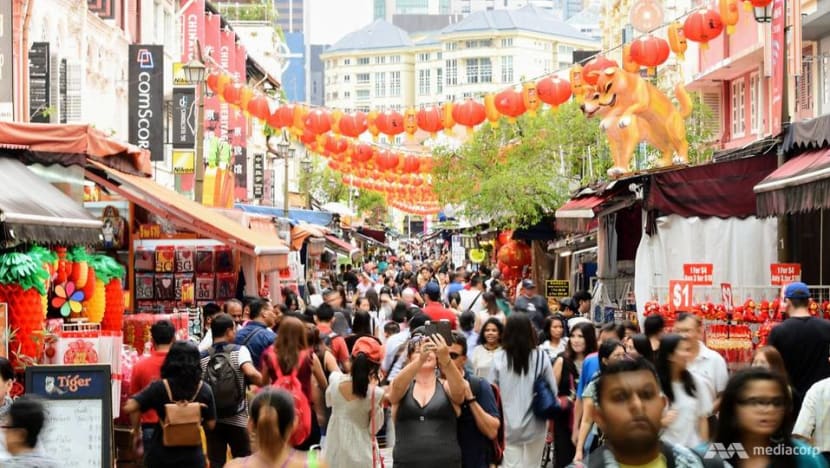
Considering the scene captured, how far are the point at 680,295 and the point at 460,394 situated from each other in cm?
635

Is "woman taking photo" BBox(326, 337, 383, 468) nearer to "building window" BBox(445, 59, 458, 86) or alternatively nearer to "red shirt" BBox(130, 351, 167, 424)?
"red shirt" BBox(130, 351, 167, 424)

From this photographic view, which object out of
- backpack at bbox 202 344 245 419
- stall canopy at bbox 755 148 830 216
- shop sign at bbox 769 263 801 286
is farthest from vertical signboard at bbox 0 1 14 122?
shop sign at bbox 769 263 801 286

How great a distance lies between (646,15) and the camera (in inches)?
1029

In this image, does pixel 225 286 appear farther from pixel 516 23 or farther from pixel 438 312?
pixel 516 23

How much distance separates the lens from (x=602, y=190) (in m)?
19.7

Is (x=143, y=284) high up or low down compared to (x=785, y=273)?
down

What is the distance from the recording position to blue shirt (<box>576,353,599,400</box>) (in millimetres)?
11484

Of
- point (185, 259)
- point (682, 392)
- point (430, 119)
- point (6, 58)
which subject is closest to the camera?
point (682, 392)

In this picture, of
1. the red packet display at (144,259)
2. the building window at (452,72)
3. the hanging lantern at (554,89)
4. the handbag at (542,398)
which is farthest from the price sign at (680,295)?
the building window at (452,72)

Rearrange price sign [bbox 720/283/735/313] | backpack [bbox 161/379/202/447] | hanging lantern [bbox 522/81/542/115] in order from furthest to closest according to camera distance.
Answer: hanging lantern [bbox 522/81/542/115] < price sign [bbox 720/283/735/313] < backpack [bbox 161/379/202/447]

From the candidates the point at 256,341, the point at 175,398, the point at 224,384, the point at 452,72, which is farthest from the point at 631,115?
the point at 452,72

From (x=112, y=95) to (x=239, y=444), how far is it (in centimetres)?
2561

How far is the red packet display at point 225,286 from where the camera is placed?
71.0 ft

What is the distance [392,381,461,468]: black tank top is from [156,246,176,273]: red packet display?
12184 mm
